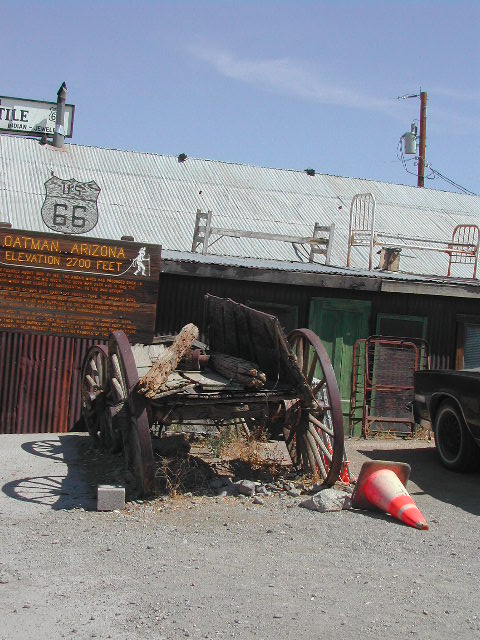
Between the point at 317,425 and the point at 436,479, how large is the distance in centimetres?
203

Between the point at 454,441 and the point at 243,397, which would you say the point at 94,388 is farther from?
the point at 454,441

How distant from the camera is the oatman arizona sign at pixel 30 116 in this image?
2153 cm

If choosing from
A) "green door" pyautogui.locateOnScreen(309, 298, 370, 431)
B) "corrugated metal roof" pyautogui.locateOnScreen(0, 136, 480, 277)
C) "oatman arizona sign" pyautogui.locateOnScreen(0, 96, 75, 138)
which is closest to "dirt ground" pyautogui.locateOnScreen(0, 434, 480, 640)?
"green door" pyautogui.locateOnScreen(309, 298, 370, 431)

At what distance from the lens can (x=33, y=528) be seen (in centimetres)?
670

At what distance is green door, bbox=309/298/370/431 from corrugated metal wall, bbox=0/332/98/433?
3.88 metres

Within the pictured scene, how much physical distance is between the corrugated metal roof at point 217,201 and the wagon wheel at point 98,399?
5.28 m

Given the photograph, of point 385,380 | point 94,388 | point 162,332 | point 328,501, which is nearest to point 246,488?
point 328,501

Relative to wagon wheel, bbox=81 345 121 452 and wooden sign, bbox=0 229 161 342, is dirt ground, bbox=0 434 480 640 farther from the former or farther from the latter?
wooden sign, bbox=0 229 161 342

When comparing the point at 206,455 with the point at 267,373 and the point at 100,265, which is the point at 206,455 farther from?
the point at 100,265

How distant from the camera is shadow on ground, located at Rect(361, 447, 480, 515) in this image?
326 inches

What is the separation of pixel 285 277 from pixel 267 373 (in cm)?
427

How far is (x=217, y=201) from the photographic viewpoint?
18.3 metres

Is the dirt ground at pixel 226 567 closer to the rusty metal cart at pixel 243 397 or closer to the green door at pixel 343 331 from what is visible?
the rusty metal cart at pixel 243 397

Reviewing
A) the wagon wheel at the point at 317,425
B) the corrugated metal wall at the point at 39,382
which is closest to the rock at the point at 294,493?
the wagon wheel at the point at 317,425
